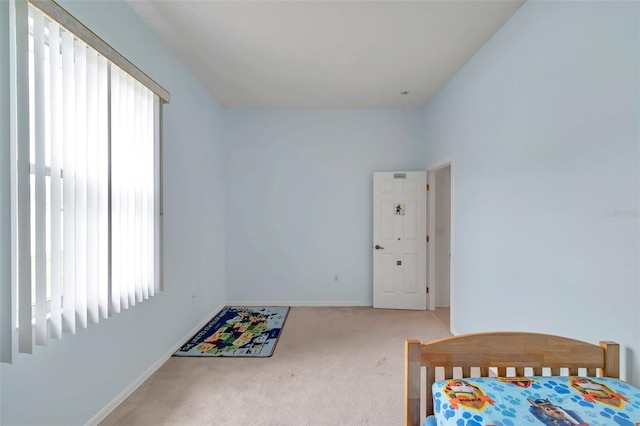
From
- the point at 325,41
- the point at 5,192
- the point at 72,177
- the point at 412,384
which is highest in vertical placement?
the point at 325,41

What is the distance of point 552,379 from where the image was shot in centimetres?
118

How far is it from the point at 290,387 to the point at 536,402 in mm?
1687

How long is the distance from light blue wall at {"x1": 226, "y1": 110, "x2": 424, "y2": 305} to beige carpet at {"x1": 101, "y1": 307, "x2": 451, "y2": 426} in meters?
1.12

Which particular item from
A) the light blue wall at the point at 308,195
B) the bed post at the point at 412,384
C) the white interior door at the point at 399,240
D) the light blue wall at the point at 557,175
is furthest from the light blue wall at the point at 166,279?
the light blue wall at the point at 557,175

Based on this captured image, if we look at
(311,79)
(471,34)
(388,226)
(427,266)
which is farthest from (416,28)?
(427,266)

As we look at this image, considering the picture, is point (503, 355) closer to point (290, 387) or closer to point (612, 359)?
point (612, 359)

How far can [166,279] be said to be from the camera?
2576 millimetres

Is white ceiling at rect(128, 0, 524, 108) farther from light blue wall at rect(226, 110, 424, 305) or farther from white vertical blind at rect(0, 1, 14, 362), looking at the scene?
white vertical blind at rect(0, 1, 14, 362)

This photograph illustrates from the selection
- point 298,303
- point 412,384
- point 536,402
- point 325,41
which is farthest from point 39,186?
point 298,303

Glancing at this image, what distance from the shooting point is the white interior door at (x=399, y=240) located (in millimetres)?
4008

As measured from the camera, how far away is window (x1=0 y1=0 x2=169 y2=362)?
50.4 inches

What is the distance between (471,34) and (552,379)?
2.60 metres

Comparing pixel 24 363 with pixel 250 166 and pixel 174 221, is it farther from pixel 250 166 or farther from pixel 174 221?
pixel 250 166

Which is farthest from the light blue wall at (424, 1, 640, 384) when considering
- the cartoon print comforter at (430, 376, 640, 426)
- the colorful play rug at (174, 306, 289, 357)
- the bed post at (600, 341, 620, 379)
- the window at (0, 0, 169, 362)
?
the window at (0, 0, 169, 362)
